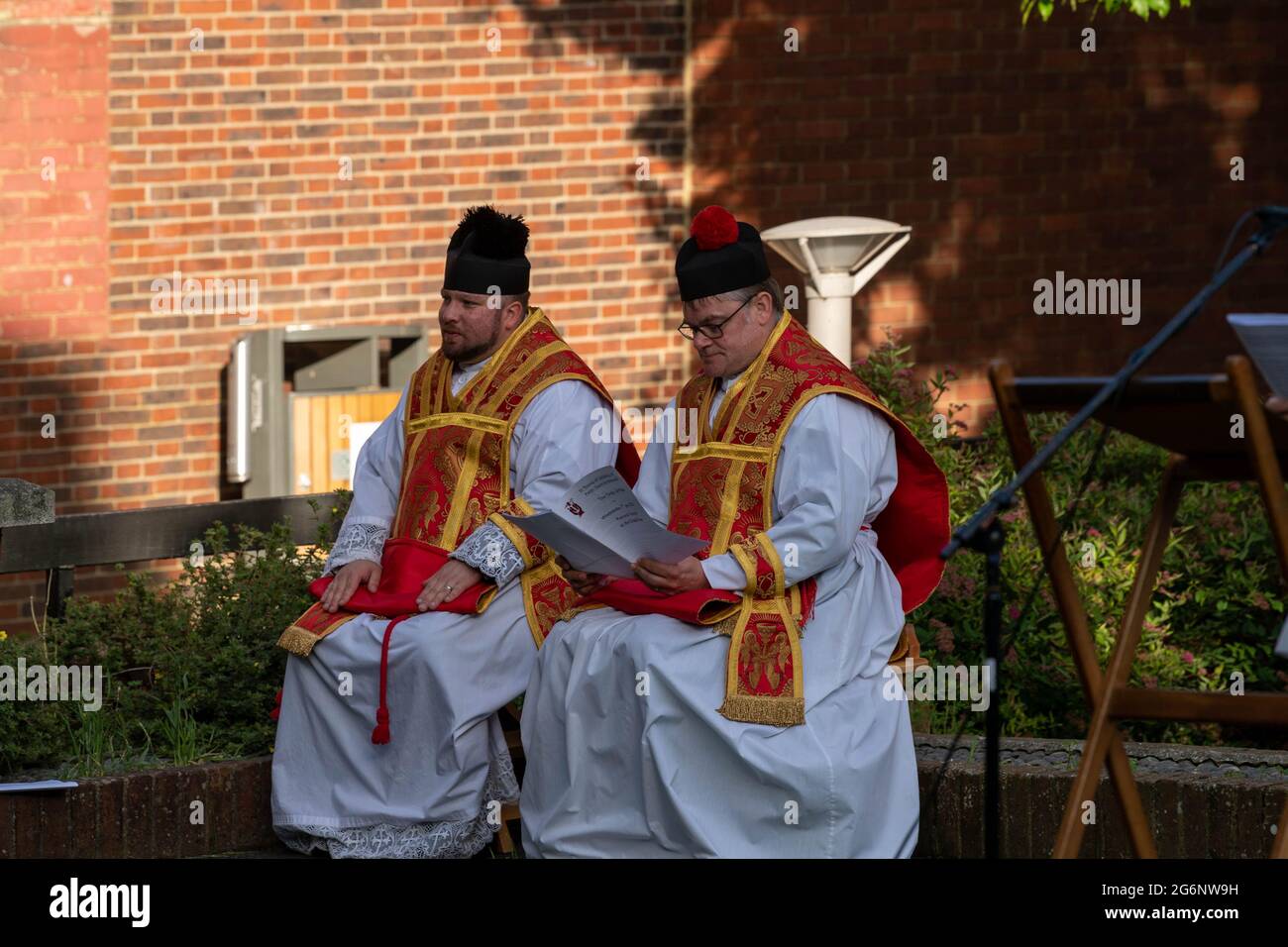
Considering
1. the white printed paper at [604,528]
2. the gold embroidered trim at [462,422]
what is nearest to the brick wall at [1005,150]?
the gold embroidered trim at [462,422]

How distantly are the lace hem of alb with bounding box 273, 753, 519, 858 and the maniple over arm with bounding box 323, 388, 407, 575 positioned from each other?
2.56 ft

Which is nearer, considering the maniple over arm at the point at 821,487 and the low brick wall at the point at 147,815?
the maniple over arm at the point at 821,487

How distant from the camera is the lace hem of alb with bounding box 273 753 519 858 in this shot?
17.5 ft

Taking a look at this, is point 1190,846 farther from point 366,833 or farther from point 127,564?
point 127,564

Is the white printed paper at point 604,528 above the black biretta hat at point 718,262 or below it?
below

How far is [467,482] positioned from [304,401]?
12.1 ft

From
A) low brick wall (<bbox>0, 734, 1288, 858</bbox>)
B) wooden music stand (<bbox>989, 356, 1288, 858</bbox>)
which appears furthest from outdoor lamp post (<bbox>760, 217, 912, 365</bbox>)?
wooden music stand (<bbox>989, 356, 1288, 858</bbox>)

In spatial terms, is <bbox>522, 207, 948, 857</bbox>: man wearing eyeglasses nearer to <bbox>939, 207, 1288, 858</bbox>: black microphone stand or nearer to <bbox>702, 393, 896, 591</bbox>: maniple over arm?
<bbox>702, 393, 896, 591</bbox>: maniple over arm

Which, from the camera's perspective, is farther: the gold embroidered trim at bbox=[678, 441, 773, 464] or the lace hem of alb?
the lace hem of alb

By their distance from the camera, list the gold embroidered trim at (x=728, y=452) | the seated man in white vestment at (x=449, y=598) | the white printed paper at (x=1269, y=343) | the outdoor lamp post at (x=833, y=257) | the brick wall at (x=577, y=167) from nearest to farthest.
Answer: the white printed paper at (x=1269, y=343) < the gold embroidered trim at (x=728, y=452) < the seated man in white vestment at (x=449, y=598) < the outdoor lamp post at (x=833, y=257) < the brick wall at (x=577, y=167)

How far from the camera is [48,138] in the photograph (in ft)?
28.9

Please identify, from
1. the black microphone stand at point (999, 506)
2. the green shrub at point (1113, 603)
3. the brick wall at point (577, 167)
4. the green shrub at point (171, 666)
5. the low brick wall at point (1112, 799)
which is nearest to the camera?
the black microphone stand at point (999, 506)

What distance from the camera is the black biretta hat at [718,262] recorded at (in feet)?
16.9

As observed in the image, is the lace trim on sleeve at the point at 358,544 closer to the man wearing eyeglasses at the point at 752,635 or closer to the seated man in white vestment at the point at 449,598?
the seated man in white vestment at the point at 449,598
